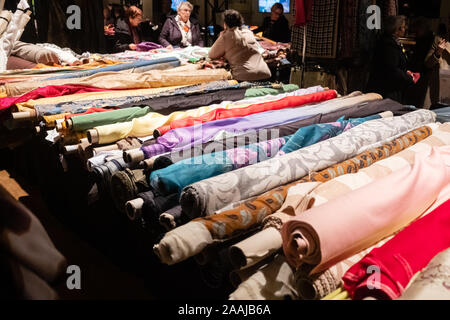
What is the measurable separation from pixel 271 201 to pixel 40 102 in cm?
170

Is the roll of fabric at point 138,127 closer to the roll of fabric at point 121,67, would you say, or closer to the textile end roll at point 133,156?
the textile end roll at point 133,156

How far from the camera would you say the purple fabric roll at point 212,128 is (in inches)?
62.9

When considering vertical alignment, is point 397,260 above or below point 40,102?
below

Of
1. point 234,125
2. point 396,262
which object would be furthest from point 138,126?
point 396,262

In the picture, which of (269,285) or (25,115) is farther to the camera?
(25,115)

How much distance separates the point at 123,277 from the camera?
6.53 ft

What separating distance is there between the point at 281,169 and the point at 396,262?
0.56 metres

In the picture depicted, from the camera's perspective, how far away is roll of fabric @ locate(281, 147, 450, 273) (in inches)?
35.1

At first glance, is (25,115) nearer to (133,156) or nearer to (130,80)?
(130,80)

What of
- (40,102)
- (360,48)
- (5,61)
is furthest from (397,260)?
(5,61)

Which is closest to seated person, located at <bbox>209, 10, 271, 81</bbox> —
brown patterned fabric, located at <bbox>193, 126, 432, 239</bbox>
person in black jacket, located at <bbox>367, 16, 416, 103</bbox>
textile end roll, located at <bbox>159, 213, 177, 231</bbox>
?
person in black jacket, located at <bbox>367, 16, 416, 103</bbox>

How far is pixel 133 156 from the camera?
147 cm

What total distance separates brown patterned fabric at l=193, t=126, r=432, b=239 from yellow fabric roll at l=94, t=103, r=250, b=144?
82 centimetres
